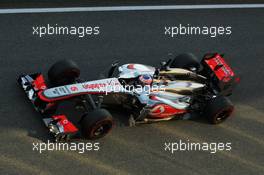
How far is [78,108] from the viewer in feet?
27.7

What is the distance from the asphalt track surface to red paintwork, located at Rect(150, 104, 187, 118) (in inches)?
10.0

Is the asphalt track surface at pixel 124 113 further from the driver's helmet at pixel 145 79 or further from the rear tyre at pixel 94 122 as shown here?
the driver's helmet at pixel 145 79

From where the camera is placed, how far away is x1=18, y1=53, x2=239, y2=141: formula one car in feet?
25.5

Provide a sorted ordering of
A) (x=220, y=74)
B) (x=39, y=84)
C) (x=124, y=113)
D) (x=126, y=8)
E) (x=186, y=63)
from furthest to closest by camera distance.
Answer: (x=126, y=8) → (x=186, y=63) → (x=220, y=74) → (x=124, y=113) → (x=39, y=84)

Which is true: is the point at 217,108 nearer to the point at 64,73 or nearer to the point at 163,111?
the point at 163,111

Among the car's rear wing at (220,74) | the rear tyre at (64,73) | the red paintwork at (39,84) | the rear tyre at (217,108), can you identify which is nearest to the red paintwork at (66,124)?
the red paintwork at (39,84)

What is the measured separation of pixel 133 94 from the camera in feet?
26.9

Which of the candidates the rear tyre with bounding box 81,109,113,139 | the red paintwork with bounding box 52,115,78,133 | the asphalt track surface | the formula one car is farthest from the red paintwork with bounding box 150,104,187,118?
the red paintwork with bounding box 52,115,78,133

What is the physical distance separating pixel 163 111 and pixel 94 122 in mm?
1257

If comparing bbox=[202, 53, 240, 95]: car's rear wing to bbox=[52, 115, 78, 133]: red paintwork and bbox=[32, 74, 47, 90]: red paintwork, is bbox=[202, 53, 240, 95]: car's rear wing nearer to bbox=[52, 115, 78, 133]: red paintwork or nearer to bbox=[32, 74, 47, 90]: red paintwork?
bbox=[52, 115, 78, 133]: red paintwork

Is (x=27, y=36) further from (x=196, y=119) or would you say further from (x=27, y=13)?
(x=196, y=119)

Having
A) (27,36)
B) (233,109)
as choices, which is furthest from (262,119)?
(27,36)

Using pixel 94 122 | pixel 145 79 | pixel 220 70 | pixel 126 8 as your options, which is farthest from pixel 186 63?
pixel 126 8

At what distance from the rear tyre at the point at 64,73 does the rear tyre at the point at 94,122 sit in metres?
1.20
